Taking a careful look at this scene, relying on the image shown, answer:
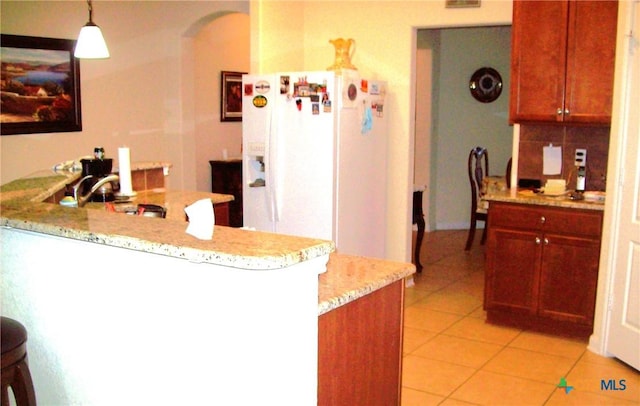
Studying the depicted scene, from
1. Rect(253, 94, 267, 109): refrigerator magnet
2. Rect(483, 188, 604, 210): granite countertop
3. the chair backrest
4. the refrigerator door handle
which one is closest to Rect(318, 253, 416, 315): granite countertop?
Rect(483, 188, 604, 210): granite countertop

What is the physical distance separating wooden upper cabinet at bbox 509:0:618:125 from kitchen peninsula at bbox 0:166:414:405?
8.21 ft

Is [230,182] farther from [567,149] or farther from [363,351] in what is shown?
[363,351]

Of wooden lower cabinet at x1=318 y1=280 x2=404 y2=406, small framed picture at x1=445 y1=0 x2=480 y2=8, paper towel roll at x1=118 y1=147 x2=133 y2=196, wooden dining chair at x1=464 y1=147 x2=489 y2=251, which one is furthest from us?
wooden dining chair at x1=464 y1=147 x2=489 y2=251

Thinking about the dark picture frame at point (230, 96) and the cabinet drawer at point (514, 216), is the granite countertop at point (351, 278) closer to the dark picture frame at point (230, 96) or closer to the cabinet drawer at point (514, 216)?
the cabinet drawer at point (514, 216)

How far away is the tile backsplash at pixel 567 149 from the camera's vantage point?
4504mm

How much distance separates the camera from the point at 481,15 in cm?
484

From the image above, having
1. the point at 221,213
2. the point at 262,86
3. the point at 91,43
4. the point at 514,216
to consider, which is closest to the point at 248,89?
the point at 262,86

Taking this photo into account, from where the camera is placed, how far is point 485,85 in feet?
25.2

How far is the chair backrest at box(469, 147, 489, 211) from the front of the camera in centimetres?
689

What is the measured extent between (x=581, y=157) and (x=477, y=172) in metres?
2.54

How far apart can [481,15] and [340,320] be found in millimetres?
3588

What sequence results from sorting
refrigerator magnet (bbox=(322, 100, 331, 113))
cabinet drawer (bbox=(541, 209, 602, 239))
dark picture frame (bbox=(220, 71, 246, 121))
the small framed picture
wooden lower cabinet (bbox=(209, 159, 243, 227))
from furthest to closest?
1. dark picture frame (bbox=(220, 71, 246, 121))
2. wooden lower cabinet (bbox=(209, 159, 243, 227))
3. the small framed picture
4. refrigerator magnet (bbox=(322, 100, 331, 113))
5. cabinet drawer (bbox=(541, 209, 602, 239))

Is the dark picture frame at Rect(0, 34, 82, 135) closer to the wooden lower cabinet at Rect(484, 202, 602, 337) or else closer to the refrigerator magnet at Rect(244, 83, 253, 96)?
the refrigerator magnet at Rect(244, 83, 253, 96)

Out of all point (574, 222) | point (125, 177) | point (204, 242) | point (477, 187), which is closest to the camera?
point (204, 242)
